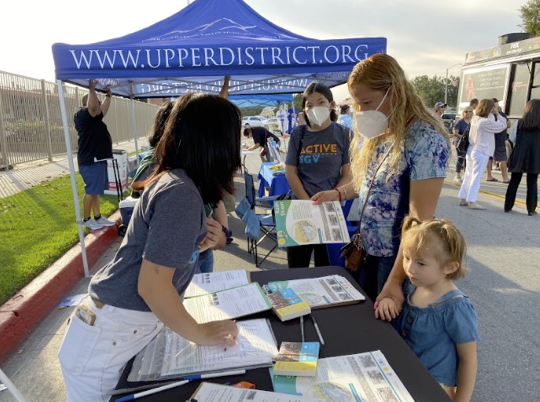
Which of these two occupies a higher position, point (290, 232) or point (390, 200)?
point (390, 200)

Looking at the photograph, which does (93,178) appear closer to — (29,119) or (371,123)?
(371,123)

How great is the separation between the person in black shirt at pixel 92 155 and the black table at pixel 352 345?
434 cm

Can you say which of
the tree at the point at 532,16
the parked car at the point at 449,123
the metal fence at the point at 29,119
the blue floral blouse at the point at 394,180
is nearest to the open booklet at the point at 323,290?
the blue floral blouse at the point at 394,180

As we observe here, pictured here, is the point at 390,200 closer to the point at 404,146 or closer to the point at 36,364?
the point at 404,146

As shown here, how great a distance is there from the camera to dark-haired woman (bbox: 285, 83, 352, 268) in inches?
117

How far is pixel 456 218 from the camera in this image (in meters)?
5.95

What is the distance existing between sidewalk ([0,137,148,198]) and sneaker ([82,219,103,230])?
9.50 ft

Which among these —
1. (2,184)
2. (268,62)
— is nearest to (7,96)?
(2,184)

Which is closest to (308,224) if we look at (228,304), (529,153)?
(228,304)

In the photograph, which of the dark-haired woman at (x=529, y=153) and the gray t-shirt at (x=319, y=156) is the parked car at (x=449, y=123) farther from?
the gray t-shirt at (x=319, y=156)

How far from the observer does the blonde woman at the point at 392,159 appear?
1.55 meters

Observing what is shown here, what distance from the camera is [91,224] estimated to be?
5047 millimetres

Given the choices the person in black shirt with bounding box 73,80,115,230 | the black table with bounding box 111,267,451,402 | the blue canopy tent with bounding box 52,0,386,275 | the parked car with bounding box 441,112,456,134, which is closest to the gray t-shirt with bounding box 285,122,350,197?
the blue canopy tent with bounding box 52,0,386,275

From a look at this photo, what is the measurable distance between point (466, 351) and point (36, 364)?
2662 mm
